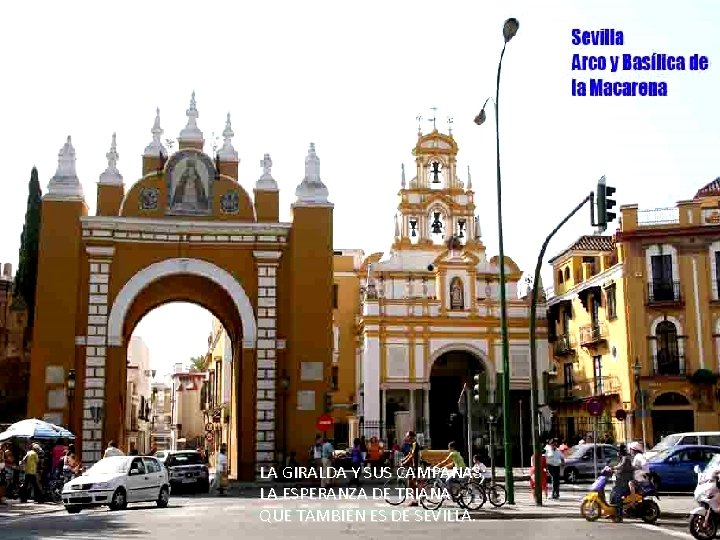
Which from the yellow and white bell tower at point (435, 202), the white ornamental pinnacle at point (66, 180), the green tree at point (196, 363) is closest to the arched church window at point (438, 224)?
the yellow and white bell tower at point (435, 202)

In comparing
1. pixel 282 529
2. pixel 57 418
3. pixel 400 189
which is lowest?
pixel 282 529

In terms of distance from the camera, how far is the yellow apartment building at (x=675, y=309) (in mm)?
39375

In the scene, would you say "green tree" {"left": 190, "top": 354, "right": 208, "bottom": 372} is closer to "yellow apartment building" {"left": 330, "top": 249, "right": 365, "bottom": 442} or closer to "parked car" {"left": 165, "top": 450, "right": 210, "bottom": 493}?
"yellow apartment building" {"left": 330, "top": 249, "right": 365, "bottom": 442}

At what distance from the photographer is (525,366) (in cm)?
4875

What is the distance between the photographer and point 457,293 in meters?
49.5

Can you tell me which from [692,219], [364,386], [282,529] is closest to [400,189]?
[364,386]

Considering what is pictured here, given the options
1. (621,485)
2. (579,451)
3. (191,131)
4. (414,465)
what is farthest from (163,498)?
(191,131)

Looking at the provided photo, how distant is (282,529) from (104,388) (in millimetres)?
17694

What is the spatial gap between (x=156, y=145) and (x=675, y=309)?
76.3 feet

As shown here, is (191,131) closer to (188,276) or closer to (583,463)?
(188,276)

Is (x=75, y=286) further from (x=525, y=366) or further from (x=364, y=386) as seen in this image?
(x=525, y=366)

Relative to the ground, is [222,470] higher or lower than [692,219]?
lower

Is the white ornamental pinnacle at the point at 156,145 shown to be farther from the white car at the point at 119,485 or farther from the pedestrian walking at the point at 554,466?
the pedestrian walking at the point at 554,466

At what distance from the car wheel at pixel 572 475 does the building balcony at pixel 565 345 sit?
1706 cm
